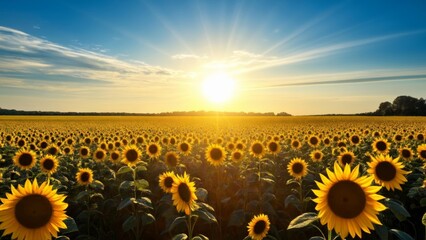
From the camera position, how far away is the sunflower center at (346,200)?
3764mm

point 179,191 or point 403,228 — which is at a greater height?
point 179,191

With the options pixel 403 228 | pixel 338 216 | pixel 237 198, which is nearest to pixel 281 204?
pixel 237 198

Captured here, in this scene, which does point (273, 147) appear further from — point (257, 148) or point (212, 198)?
point (212, 198)

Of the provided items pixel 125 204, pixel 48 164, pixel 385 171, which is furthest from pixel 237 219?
pixel 48 164

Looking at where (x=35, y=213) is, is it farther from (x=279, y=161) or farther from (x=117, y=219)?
(x=279, y=161)

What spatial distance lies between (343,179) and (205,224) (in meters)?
6.33

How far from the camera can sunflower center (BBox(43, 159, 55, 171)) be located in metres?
9.46

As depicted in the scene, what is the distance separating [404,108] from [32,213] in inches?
5107

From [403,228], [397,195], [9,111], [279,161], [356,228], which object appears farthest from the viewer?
[9,111]

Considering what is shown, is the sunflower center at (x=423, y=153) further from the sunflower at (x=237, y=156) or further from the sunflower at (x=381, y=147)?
the sunflower at (x=237, y=156)

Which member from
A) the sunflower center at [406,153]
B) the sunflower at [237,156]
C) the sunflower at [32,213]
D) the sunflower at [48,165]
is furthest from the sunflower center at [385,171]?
the sunflower at [48,165]

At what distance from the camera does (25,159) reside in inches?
408

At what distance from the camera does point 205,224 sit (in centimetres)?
955

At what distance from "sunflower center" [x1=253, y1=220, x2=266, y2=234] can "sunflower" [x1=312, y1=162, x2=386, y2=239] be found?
194cm
